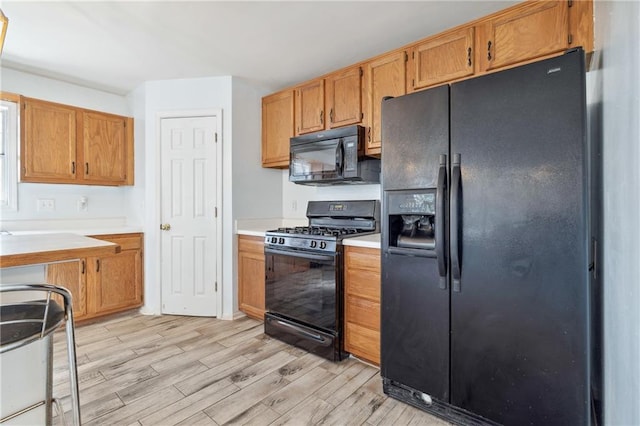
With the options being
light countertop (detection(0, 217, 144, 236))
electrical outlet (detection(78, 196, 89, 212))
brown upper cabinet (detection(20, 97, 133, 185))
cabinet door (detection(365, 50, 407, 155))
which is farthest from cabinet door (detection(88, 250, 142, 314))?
cabinet door (detection(365, 50, 407, 155))

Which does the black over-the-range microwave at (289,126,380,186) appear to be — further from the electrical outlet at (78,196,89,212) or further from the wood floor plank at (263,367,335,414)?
the electrical outlet at (78,196,89,212)

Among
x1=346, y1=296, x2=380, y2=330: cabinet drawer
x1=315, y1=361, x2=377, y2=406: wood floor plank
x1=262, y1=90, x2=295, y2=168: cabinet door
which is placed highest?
x1=262, y1=90, x2=295, y2=168: cabinet door

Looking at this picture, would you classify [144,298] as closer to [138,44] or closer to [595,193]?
[138,44]

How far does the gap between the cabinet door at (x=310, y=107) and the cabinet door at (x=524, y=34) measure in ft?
4.30

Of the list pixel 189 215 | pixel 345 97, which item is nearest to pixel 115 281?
pixel 189 215

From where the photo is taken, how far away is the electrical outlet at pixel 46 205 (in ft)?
9.93

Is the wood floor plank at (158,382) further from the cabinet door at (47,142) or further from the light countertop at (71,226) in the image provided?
the cabinet door at (47,142)

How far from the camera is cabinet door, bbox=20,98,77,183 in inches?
107

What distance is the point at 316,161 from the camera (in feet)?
8.90

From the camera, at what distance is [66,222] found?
315cm

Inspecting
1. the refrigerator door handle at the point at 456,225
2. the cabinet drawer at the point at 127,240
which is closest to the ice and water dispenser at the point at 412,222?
the refrigerator door handle at the point at 456,225

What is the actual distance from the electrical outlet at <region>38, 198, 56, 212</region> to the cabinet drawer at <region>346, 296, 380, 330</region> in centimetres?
313

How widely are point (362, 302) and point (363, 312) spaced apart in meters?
0.07

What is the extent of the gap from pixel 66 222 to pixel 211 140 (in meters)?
1.75
